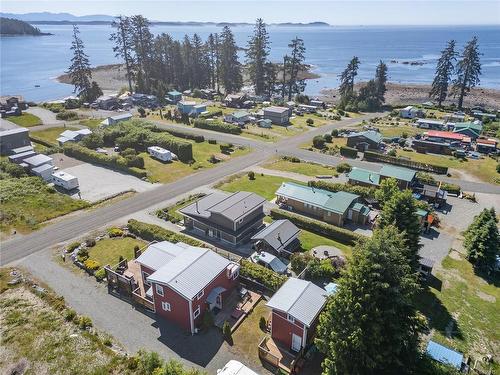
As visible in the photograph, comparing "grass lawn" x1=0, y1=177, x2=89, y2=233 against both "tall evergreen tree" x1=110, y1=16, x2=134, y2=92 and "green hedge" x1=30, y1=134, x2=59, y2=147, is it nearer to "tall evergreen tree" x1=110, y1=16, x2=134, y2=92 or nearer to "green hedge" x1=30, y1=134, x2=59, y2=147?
"green hedge" x1=30, y1=134, x2=59, y2=147

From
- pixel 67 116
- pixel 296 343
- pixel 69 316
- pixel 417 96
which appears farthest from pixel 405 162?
pixel 417 96

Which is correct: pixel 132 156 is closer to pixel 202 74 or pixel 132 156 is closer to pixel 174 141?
pixel 174 141

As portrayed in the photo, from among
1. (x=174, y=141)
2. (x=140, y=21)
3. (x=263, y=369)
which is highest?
(x=140, y=21)

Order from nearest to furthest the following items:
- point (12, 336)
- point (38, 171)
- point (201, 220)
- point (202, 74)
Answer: point (12, 336) < point (201, 220) < point (38, 171) < point (202, 74)

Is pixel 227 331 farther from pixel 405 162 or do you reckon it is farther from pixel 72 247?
pixel 405 162

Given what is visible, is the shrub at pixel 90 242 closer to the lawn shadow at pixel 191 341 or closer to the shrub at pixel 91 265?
the shrub at pixel 91 265

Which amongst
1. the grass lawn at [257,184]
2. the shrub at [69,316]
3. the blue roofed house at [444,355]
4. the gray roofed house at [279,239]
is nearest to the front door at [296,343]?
the blue roofed house at [444,355]

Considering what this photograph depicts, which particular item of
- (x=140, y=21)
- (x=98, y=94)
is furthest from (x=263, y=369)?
(x=140, y=21)
